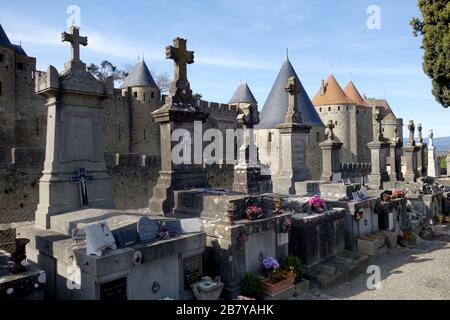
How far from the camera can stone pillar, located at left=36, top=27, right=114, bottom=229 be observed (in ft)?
20.9

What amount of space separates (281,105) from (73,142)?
72.8 feet

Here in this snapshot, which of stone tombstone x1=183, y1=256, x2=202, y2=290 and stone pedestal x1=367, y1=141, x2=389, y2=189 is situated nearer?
stone tombstone x1=183, y1=256, x2=202, y2=290

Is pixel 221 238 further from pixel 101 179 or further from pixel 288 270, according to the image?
pixel 101 179

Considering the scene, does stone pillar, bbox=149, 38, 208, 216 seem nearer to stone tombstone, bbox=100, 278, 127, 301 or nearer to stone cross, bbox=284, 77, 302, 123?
stone tombstone, bbox=100, 278, 127, 301

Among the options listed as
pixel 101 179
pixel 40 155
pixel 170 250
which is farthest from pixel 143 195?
pixel 170 250

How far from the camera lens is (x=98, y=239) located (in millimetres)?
4141

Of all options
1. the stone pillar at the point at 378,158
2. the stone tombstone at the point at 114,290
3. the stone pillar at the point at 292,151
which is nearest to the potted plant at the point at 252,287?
the stone tombstone at the point at 114,290

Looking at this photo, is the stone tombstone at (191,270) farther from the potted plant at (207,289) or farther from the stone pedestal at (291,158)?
the stone pedestal at (291,158)

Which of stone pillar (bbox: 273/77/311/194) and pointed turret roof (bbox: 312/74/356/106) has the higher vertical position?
pointed turret roof (bbox: 312/74/356/106)

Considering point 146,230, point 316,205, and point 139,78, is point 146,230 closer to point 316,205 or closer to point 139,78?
point 316,205

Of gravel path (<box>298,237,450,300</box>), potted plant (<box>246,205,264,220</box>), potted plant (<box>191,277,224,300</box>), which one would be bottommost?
gravel path (<box>298,237,450,300</box>)

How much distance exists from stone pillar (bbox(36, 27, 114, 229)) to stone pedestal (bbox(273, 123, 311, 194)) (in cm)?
582

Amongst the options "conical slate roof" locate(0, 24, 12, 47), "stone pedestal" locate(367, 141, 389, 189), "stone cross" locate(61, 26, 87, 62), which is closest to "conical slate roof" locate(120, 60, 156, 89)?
"conical slate roof" locate(0, 24, 12, 47)

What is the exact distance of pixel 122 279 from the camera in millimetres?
4270
